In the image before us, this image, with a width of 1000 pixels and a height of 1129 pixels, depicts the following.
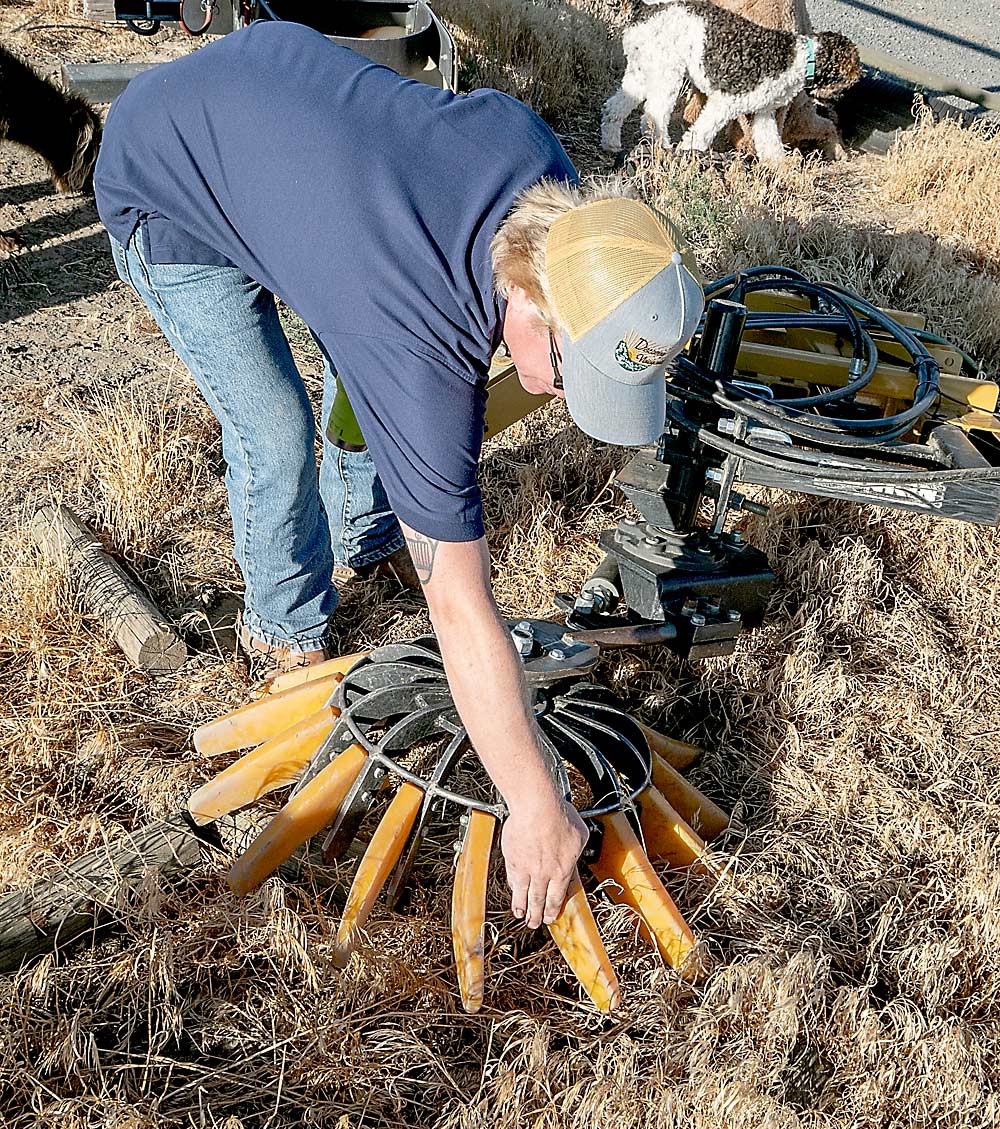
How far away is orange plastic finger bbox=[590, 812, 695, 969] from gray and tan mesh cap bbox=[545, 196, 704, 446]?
1.02 meters

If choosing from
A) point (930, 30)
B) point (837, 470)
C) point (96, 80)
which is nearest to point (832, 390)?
point (837, 470)

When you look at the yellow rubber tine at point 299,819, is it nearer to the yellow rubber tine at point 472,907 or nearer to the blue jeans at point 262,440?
the yellow rubber tine at point 472,907

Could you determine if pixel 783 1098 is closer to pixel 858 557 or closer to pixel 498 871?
pixel 498 871

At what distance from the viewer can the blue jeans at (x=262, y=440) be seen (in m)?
2.67

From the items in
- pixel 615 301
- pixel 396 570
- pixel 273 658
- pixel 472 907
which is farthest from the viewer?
pixel 396 570

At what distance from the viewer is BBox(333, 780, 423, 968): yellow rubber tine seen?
2.45 meters

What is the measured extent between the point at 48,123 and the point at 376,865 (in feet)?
14.7

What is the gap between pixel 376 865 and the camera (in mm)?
2459

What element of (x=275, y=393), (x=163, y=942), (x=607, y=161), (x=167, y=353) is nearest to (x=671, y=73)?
(x=607, y=161)

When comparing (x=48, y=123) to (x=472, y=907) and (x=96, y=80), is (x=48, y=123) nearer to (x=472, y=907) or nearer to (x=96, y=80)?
(x=96, y=80)

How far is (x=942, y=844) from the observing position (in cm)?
307

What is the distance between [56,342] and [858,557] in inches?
139

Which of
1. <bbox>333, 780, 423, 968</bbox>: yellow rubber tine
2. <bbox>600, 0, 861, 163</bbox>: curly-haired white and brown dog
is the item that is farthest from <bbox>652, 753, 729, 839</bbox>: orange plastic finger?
<bbox>600, 0, 861, 163</bbox>: curly-haired white and brown dog

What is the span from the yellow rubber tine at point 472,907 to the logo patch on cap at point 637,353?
108cm
